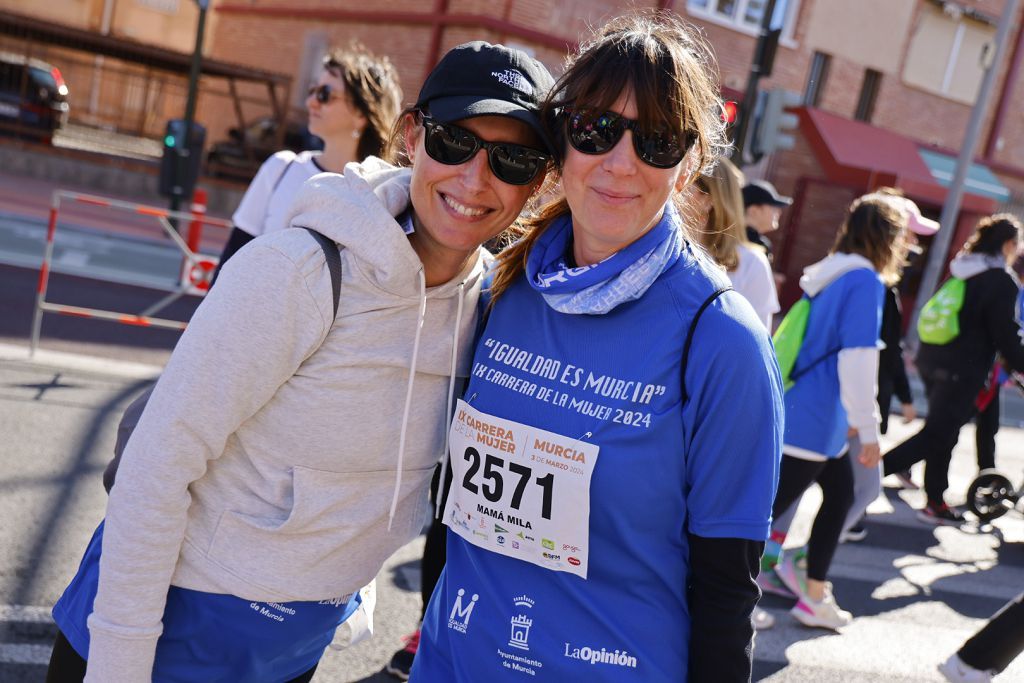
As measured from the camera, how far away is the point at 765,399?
5.43ft

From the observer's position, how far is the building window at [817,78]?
73.5ft

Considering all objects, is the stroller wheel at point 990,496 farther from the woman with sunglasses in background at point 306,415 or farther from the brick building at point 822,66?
the brick building at point 822,66

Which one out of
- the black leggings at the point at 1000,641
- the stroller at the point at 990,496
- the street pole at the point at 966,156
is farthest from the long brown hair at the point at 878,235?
the street pole at the point at 966,156

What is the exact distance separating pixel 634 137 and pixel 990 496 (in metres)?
6.36

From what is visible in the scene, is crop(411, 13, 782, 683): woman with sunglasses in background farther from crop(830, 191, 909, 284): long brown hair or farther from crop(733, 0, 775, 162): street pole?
crop(733, 0, 775, 162): street pole

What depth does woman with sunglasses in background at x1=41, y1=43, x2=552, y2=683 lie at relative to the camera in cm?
171

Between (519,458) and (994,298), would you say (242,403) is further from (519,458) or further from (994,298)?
(994,298)

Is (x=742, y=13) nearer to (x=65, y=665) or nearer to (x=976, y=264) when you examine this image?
(x=976, y=264)

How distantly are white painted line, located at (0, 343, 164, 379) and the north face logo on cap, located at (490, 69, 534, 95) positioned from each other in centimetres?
615

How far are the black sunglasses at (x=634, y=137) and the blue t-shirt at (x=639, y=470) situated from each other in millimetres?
199

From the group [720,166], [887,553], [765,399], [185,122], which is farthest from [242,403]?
[185,122]

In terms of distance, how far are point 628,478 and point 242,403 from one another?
0.68 metres

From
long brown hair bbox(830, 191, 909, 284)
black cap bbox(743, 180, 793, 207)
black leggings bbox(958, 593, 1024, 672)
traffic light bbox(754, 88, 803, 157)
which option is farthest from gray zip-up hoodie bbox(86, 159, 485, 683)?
traffic light bbox(754, 88, 803, 157)

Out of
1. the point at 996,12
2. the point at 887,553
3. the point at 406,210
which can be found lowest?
the point at 887,553
